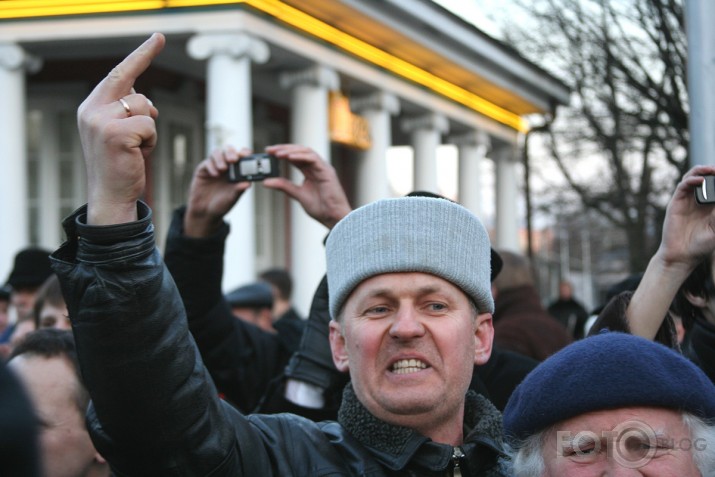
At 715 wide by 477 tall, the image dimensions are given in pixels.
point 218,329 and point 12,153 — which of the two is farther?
point 12,153

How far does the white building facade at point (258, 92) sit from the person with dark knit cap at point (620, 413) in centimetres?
1461

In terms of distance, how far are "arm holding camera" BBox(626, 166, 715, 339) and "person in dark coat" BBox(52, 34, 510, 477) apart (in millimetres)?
638

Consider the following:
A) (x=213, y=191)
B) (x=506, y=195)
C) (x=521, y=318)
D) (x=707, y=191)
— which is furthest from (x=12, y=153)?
(x=506, y=195)

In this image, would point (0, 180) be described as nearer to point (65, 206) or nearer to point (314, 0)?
point (65, 206)

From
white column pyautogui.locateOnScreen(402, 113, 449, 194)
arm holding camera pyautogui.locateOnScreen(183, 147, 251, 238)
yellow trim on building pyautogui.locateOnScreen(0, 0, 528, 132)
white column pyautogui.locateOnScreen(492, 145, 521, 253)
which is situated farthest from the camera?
white column pyautogui.locateOnScreen(492, 145, 521, 253)

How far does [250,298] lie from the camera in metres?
8.54

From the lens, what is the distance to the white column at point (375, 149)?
2291 cm

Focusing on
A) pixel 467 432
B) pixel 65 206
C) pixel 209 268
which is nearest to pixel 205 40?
pixel 65 206

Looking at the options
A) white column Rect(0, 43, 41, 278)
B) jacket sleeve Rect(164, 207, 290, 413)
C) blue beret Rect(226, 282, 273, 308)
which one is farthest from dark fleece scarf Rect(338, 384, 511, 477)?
white column Rect(0, 43, 41, 278)

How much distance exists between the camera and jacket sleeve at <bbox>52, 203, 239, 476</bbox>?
2.49 m

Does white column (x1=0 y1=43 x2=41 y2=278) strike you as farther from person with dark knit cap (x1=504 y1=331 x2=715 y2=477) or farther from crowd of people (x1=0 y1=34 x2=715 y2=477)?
person with dark knit cap (x1=504 y1=331 x2=715 y2=477)

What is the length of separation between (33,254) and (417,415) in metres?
5.39
